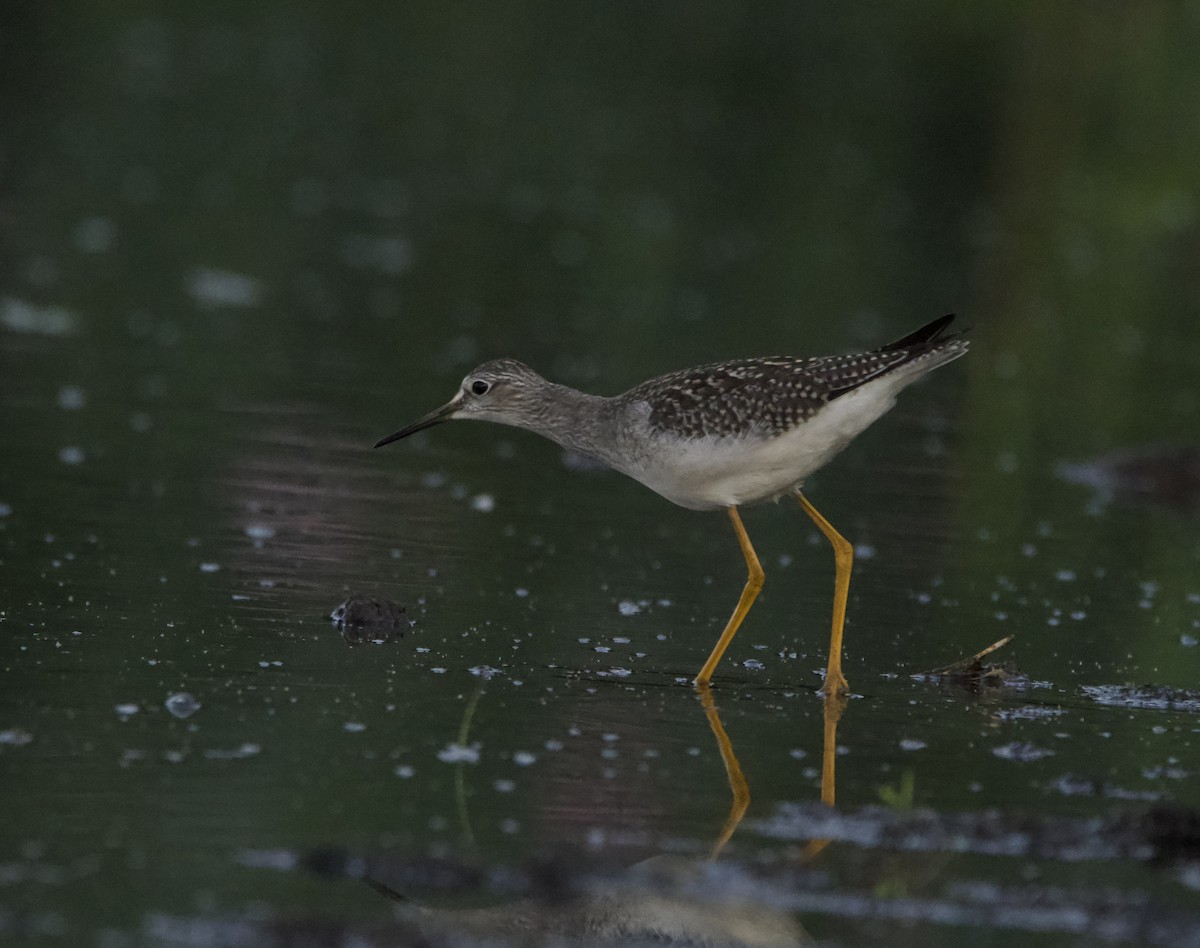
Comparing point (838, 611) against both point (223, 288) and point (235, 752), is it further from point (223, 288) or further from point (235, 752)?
point (223, 288)

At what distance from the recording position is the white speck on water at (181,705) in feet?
23.0

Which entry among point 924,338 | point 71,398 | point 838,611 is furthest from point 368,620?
point 71,398

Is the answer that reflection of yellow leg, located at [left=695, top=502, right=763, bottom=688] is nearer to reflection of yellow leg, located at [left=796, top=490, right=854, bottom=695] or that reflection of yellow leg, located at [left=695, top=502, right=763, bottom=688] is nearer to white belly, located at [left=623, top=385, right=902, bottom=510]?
white belly, located at [left=623, top=385, right=902, bottom=510]

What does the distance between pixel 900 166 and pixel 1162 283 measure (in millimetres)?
6778

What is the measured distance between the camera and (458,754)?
6.76 metres

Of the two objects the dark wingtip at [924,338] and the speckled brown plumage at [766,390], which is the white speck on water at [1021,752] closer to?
the speckled brown plumage at [766,390]

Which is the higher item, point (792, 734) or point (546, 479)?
point (546, 479)

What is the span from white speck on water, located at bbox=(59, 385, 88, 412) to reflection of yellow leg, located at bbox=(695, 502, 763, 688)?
16.7 feet

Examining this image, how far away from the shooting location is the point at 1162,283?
2164cm

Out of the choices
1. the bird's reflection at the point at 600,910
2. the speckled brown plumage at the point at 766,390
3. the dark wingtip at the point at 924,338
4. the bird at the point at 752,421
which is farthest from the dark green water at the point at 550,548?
the dark wingtip at the point at 924,338

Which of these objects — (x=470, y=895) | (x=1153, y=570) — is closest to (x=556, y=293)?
(x=1153, y=570)

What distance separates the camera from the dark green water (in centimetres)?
576

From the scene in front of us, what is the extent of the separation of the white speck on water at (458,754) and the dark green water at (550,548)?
3 centimetres

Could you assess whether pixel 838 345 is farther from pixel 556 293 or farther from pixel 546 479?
pixel 546 479
